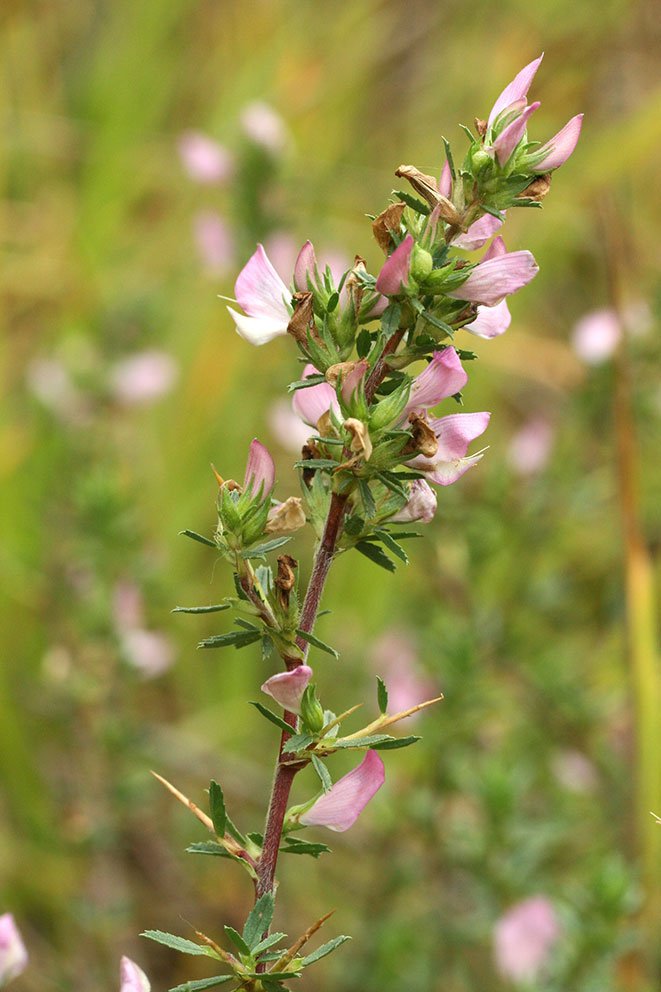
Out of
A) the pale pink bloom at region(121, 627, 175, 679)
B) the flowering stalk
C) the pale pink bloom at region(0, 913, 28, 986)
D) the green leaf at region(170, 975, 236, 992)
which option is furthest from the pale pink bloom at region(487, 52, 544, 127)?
the pale pink bloom at region(121, 627, 175, 679)

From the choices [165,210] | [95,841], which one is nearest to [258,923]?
[95,841]

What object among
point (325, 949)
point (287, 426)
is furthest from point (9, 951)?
point (287, 426)

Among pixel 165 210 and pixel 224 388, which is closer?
pixel 224 388

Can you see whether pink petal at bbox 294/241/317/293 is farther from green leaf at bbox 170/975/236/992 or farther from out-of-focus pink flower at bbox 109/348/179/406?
out-of-focus pink flower at bbox 109/348/179/406

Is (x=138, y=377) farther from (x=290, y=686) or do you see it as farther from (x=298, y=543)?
(x=290, y=686)

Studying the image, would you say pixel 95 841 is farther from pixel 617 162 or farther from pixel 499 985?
pixel 617 162

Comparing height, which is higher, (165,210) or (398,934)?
(165,210)
